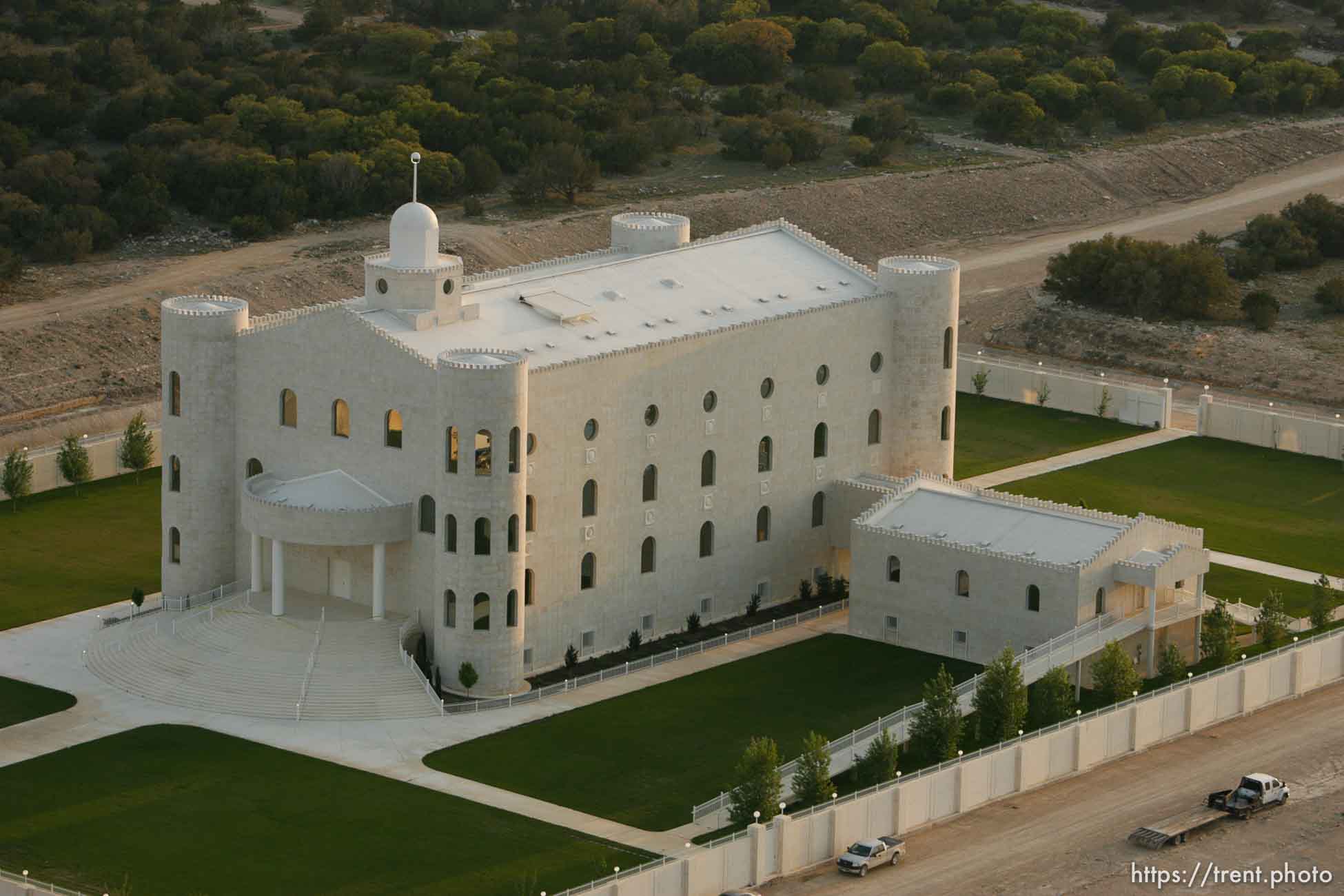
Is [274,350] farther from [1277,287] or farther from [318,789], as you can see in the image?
[1277,287]

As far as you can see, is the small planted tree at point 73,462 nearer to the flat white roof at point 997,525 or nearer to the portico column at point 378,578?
the portico column at point 378,578

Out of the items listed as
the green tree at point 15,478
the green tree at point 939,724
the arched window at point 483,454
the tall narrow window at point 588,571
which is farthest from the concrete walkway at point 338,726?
the green tree at point 15,478

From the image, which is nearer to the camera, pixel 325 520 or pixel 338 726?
pixel 338 726

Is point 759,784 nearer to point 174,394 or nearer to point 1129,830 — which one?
point 1129,830

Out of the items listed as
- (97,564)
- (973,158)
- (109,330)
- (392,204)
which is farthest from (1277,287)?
(97,564)

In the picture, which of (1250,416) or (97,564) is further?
(1250,416)

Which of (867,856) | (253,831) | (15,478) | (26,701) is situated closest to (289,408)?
(26,701)
